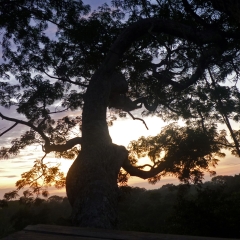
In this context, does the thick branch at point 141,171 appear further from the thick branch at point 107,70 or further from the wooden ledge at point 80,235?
the wooden ledge at point 80,235

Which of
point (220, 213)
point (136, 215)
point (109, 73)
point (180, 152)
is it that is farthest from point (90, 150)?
point (136, 215)

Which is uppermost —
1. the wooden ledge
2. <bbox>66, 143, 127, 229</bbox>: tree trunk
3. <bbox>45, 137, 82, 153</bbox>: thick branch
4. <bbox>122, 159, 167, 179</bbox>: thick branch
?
<bbox>45, 137, 82, 153</bbox>: thick branch

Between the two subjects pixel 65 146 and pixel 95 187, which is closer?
pixel 95 187


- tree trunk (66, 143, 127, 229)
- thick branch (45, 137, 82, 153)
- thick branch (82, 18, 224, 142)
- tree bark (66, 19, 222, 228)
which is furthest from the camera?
thick branch (45, 137, 82, 153)

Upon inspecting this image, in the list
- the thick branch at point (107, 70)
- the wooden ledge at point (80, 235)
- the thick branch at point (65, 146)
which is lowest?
the wooden ledge at point (80, 235)

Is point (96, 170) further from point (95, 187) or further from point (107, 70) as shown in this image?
point (107, 70)

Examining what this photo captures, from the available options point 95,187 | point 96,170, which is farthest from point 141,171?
point 95,187

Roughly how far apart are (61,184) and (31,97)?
3.01 metres

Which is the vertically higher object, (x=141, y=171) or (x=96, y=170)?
(x=141, y=171)

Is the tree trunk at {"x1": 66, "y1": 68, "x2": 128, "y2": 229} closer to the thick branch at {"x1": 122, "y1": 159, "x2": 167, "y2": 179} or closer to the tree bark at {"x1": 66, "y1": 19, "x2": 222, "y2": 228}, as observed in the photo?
the tree bark at {"x1": 66, "y1": 19, "x2": 222, "y2": 228}

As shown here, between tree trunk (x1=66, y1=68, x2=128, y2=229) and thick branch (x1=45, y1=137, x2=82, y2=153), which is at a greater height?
thick branch (x1=45, y1=137, x2=82, y2=153)

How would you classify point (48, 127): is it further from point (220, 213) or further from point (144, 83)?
point (220, 213)

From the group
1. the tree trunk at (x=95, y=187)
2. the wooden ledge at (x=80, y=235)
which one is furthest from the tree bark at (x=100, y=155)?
the wooden ledge at (x=80, y=235)

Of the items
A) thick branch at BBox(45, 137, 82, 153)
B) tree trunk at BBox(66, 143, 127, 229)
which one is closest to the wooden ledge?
tree trunk at BBox(66, 143, 127, 229)
